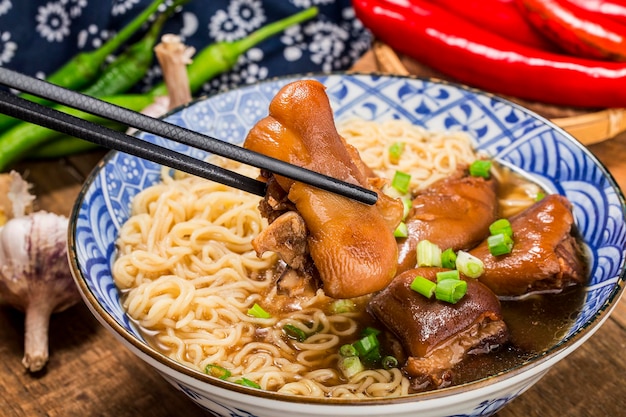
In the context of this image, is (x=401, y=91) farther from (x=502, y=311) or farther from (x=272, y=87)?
(x=502, y=311)

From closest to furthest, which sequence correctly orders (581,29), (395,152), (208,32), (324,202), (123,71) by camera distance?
(324,202)
(395,152)
(581,29)
(123,71)
(208,32)

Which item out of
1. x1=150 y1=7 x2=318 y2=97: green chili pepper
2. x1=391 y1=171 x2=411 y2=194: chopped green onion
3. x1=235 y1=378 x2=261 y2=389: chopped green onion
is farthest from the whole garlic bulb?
x1=150 y1=7 x2=318 y2=97: green chili pepper

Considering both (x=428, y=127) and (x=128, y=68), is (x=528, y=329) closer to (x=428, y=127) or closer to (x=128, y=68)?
(x=428, y=127)

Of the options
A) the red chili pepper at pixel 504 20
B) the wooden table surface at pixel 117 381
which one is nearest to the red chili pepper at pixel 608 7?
the red chili pepper at pixel 504 20

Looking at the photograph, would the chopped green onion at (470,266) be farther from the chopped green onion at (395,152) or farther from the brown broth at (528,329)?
the chopped green onion at (395,152)

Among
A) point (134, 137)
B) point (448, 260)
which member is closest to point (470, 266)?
point (448, 260)

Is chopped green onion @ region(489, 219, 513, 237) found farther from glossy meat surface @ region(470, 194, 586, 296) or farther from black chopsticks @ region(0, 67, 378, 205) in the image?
black chopsticks @ region(0, 67, 378, 205)

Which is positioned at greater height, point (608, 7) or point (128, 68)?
point (608, 7)
